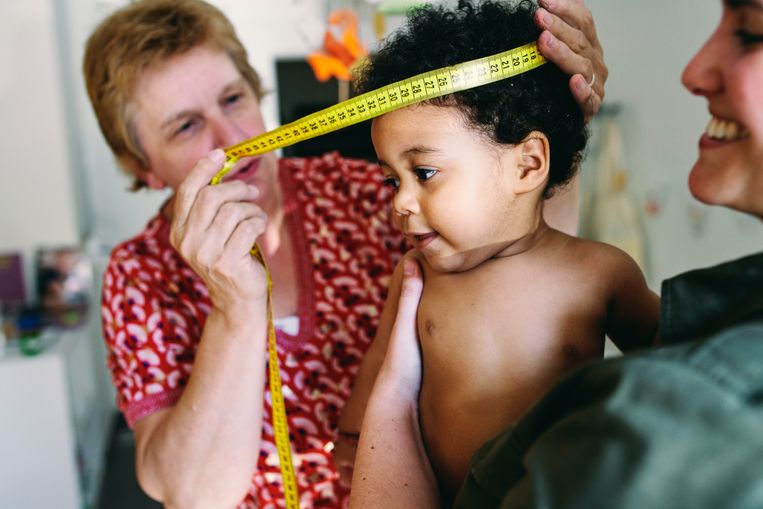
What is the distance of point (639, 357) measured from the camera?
0.61 m

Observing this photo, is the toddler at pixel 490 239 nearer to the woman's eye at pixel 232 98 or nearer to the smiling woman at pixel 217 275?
the smiling woman at pixel 217 275

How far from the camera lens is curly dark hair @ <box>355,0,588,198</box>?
1.03 meters

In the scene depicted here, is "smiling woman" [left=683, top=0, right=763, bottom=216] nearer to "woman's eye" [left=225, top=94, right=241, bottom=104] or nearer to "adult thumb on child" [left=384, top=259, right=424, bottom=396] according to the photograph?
"adult thumb on child" [left=384, top=259, right=424, bottom=396]

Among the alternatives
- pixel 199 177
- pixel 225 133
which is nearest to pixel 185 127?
pixel 225 133

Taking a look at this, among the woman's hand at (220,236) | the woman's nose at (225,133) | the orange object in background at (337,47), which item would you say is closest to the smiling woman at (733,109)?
the woman's hand at (220,236)

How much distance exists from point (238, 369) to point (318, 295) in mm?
360

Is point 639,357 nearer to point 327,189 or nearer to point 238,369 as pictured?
point 238,369

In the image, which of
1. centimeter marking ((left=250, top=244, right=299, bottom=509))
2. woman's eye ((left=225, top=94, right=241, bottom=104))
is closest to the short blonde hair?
woman's eye ((left=225, top=94, right=241, bottom=104))

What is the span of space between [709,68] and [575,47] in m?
0.34

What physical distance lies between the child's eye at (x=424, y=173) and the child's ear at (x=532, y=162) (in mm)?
154

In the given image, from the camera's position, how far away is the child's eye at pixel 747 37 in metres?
0.70

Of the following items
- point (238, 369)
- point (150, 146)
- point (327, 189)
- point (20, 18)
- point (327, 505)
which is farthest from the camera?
point (20, 18)

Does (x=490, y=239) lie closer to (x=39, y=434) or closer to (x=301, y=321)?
(x=301, y=321)

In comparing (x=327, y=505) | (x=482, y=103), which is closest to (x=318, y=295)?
(x=327, y=505)
